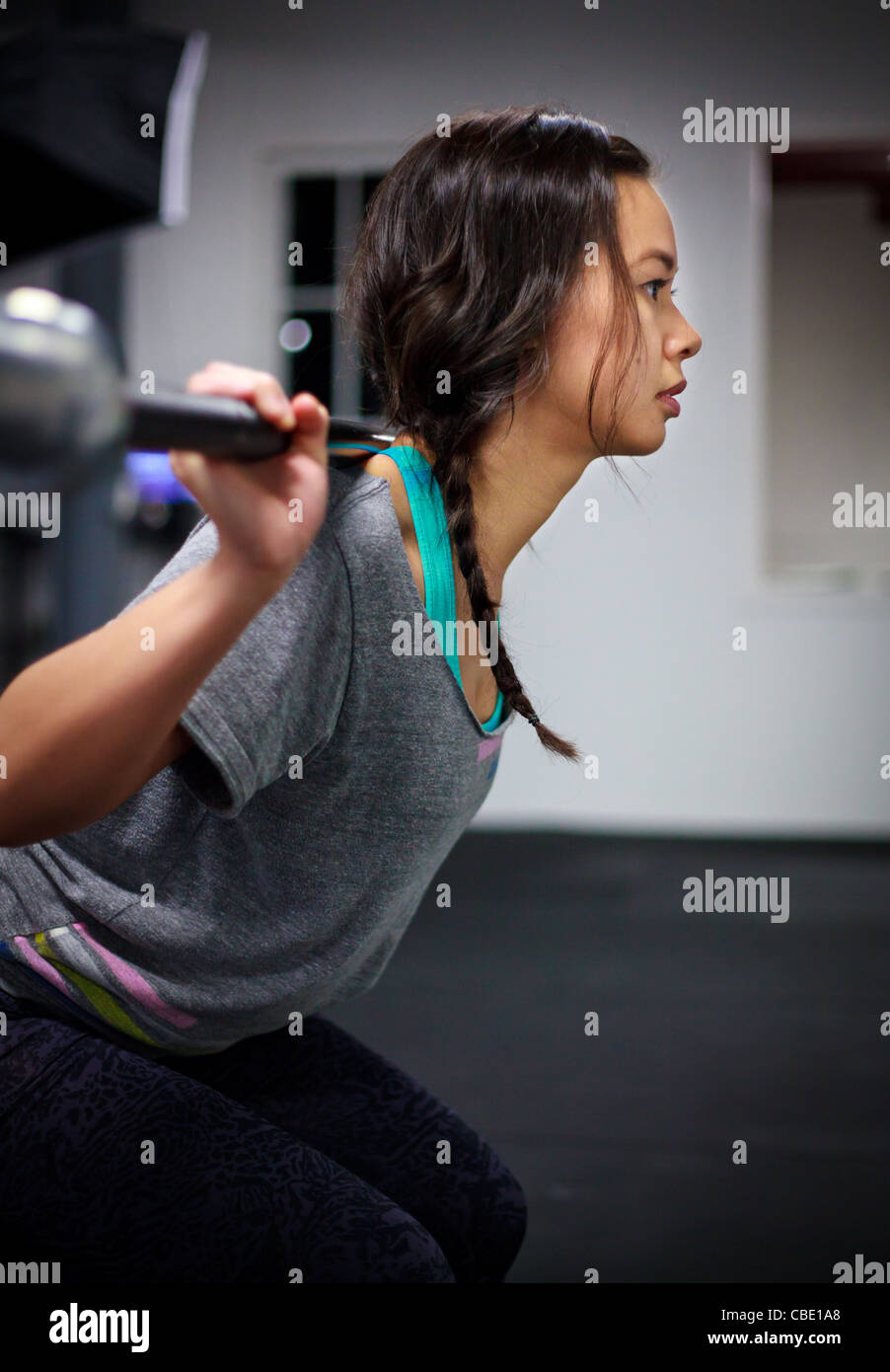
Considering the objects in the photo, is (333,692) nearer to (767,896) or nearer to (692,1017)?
(692,1017)

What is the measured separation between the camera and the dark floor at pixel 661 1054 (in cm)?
180

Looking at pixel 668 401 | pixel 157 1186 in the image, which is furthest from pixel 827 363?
pixel 157 1186

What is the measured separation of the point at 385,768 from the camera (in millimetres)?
830

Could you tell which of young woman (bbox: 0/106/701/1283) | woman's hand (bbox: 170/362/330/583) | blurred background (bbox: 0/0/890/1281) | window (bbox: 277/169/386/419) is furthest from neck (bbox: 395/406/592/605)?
window (bbox: 277/169/386/419)

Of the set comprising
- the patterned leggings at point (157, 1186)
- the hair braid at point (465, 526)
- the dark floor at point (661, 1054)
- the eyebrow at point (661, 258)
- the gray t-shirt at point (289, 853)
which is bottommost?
the dark floor at point (661, 1054)

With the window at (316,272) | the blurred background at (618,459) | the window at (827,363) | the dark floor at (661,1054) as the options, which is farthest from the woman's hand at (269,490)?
the window at (827,363)

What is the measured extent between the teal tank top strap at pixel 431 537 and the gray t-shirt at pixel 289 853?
2 cm

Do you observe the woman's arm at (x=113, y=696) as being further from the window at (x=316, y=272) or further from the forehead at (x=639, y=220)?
the window at (x=316, y=272)

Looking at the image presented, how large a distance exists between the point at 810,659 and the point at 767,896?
1.02 meters

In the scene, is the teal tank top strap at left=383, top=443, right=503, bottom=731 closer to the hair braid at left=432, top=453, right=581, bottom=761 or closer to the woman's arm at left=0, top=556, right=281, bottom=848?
the hair braid at left=432, top=453, right=581, bottom=761

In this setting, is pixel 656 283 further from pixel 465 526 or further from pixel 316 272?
pixel 316 272

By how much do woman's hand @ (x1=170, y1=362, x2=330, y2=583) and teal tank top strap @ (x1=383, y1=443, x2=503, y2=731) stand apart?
0.25 metres

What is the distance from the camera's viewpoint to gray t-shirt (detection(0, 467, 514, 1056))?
779 mm
